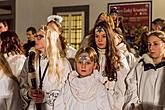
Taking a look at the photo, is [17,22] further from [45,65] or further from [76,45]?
[45,65]

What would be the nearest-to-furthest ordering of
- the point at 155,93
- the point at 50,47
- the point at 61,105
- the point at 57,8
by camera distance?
the point at 61,105, the point at 155,93, the point at 50,47, the point at 57,8

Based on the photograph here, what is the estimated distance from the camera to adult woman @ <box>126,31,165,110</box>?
150 inches

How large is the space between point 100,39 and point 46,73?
2.24 feet

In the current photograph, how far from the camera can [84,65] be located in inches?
143

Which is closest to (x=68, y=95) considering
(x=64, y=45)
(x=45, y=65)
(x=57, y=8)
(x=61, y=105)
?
(x=61, y=105)

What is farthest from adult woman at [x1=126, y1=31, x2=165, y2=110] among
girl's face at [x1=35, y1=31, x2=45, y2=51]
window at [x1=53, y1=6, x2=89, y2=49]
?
window at [x1=53, y1=6, x2=89, y2=49]

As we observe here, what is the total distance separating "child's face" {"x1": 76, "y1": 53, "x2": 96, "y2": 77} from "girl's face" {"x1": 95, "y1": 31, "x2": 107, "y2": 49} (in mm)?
654

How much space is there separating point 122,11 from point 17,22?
2543 millimetres

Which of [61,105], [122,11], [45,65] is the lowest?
[61,105]

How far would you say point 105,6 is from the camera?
920 centimetres

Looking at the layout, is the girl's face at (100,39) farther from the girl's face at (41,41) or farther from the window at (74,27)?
the window at (74,27)

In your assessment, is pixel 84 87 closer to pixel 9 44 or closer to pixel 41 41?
pixel 41 41

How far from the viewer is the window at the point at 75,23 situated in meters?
9.50

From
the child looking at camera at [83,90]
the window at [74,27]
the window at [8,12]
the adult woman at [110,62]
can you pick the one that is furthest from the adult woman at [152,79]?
the window at [8,12]
